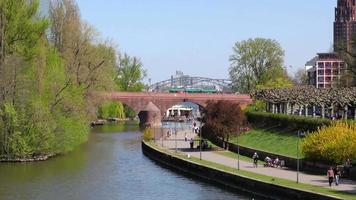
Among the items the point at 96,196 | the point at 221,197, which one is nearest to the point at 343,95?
the point at 221,197

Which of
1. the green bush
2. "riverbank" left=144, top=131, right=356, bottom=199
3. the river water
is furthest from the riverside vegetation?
the green bush

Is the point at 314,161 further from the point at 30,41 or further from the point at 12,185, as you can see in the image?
the point at 30,41

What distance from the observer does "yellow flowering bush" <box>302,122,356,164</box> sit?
45250mm

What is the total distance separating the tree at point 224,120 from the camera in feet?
209

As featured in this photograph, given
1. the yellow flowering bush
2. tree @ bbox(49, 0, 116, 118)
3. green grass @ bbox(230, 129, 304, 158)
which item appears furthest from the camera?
tree @ bbox(49, 0, 116, 118)

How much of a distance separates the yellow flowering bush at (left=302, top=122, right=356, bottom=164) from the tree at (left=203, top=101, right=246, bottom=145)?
16.3 metres

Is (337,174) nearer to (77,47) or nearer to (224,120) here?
(224,120)

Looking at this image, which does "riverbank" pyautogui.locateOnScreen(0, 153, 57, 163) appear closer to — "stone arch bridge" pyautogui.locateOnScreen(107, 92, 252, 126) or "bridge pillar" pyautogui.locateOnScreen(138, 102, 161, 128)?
"bridge pillar" pyautogui.locateOnScreen(138, 102, 161, 128)

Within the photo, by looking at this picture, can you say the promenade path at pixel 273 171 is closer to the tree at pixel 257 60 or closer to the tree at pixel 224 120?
the tree at pixel 224 120

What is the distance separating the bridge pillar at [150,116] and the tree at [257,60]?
15681 millimetres

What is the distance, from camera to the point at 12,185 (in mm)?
44844

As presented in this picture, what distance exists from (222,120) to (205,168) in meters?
14.7

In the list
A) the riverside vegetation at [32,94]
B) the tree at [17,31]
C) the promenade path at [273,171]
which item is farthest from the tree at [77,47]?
the promenade path at [273,171]

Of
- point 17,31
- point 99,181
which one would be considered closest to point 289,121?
point 99,181
